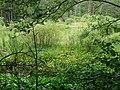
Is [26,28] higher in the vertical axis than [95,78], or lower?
higher

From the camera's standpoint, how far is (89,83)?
2369 mm

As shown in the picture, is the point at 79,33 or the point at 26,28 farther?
the point at 79,33

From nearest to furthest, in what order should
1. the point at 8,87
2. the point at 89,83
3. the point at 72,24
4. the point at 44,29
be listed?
the point at 89,83 < the point at 8,87 < the point at 44,29 < the point at 72,24

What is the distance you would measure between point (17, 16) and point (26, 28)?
0.16 metres

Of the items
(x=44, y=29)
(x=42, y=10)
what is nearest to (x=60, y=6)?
(x=42, y=10)

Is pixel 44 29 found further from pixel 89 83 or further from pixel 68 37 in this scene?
pixel 89 83

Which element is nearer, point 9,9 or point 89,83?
point 89,83

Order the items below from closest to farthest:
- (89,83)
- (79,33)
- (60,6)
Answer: (89,83), (60,6), (79,33)

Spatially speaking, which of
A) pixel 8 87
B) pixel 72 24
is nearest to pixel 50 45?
pixel 72 24

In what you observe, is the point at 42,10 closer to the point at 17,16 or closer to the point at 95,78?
the point at 17,16

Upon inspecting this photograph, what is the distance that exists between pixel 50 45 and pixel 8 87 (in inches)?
505

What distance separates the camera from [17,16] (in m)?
2.67

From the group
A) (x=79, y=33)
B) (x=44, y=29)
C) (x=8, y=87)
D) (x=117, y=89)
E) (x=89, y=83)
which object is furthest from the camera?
(x=44, y=29)

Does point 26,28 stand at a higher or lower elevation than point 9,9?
lower
